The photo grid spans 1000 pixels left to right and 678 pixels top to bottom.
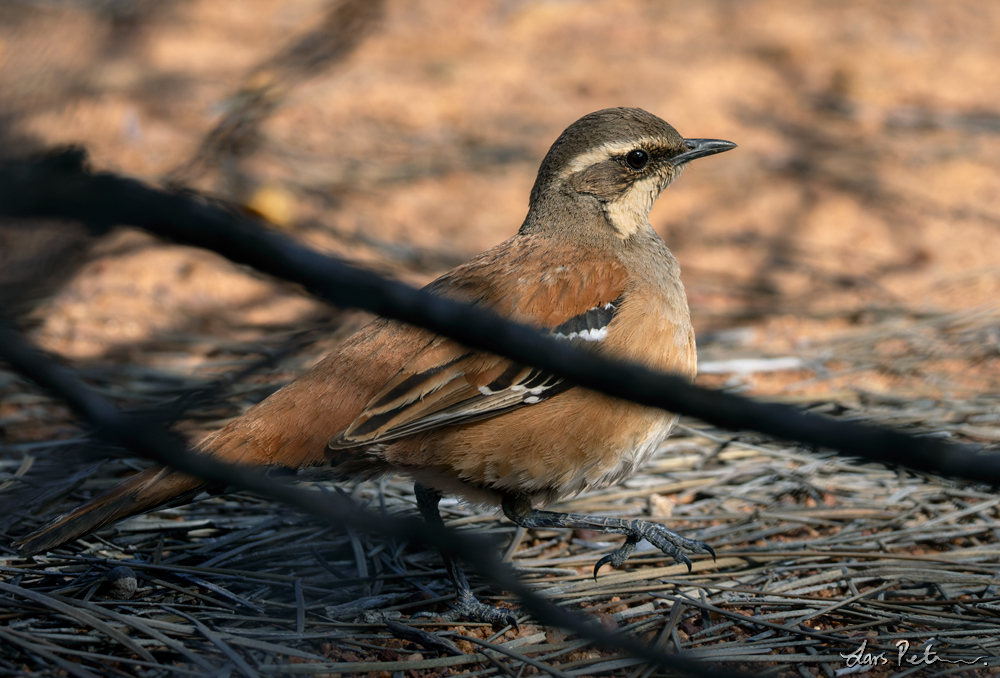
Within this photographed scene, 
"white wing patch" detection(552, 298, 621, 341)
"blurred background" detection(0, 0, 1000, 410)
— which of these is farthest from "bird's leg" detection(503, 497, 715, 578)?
"blurred background" detection(0, 0, 1000, 410)

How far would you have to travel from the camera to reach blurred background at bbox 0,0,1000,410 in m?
5.35

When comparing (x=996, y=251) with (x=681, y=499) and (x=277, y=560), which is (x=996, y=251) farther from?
(x=277, y=560)

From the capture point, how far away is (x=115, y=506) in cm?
278

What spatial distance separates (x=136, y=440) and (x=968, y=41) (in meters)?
11.3

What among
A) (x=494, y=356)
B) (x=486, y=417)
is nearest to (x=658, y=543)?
(x=486, y=417)

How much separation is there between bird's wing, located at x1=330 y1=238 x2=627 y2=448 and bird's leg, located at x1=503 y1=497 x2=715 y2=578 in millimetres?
503

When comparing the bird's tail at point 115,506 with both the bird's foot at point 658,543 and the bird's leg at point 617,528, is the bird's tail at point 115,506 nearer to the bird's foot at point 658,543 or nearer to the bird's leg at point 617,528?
the bird's leg at point 617,528

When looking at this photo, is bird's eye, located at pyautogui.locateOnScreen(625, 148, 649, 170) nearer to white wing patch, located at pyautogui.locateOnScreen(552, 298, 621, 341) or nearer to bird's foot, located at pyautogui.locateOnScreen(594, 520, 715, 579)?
white wing patch, located at pyautogui.locateOnScreen(552, 298, 621, 341)

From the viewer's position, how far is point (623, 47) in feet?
32.5

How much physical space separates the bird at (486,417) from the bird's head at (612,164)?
0.39m

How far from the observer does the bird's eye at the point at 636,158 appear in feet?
12.6

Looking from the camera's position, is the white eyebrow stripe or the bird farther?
the white eyebrow stripe

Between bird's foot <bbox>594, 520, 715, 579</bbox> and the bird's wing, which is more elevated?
the bird's wing

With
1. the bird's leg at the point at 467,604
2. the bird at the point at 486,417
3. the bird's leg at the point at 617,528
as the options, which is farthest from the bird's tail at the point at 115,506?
the bird's leg at the point at 617,528
